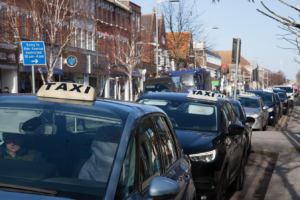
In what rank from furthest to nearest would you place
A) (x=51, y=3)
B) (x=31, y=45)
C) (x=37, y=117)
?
(x=51, y=3)
(x=31, y=45)
(x=37, y=117)

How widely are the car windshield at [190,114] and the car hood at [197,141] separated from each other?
1.10 feet

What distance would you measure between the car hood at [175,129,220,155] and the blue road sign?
668 cm

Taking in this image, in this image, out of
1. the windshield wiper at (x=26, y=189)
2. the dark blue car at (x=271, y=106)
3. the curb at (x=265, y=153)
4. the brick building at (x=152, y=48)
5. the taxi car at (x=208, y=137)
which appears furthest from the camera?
the brick building at (x=152, y=48)

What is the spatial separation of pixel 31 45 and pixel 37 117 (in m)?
9.34

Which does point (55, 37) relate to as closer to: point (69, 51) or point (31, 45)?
point (69, 51)

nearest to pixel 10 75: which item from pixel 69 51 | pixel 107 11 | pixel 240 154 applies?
pixel 69 51

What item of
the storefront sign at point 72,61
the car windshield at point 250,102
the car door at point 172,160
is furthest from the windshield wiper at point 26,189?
the storefront sign at point 72,61

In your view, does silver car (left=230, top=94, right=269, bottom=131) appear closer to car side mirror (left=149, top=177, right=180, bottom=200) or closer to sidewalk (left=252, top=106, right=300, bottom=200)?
sidewalk (left=252, top=106, right=300, bottom=200)

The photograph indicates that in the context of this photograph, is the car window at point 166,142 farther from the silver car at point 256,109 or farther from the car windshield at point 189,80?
the car windshield at point 189,80

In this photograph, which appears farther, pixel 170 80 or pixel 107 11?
pixel 107 11

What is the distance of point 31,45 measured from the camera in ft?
39.0

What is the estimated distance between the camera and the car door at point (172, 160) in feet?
11.4

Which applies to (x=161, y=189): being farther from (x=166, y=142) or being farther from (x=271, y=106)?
(x=271, y=106)

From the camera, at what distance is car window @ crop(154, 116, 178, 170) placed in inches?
140
